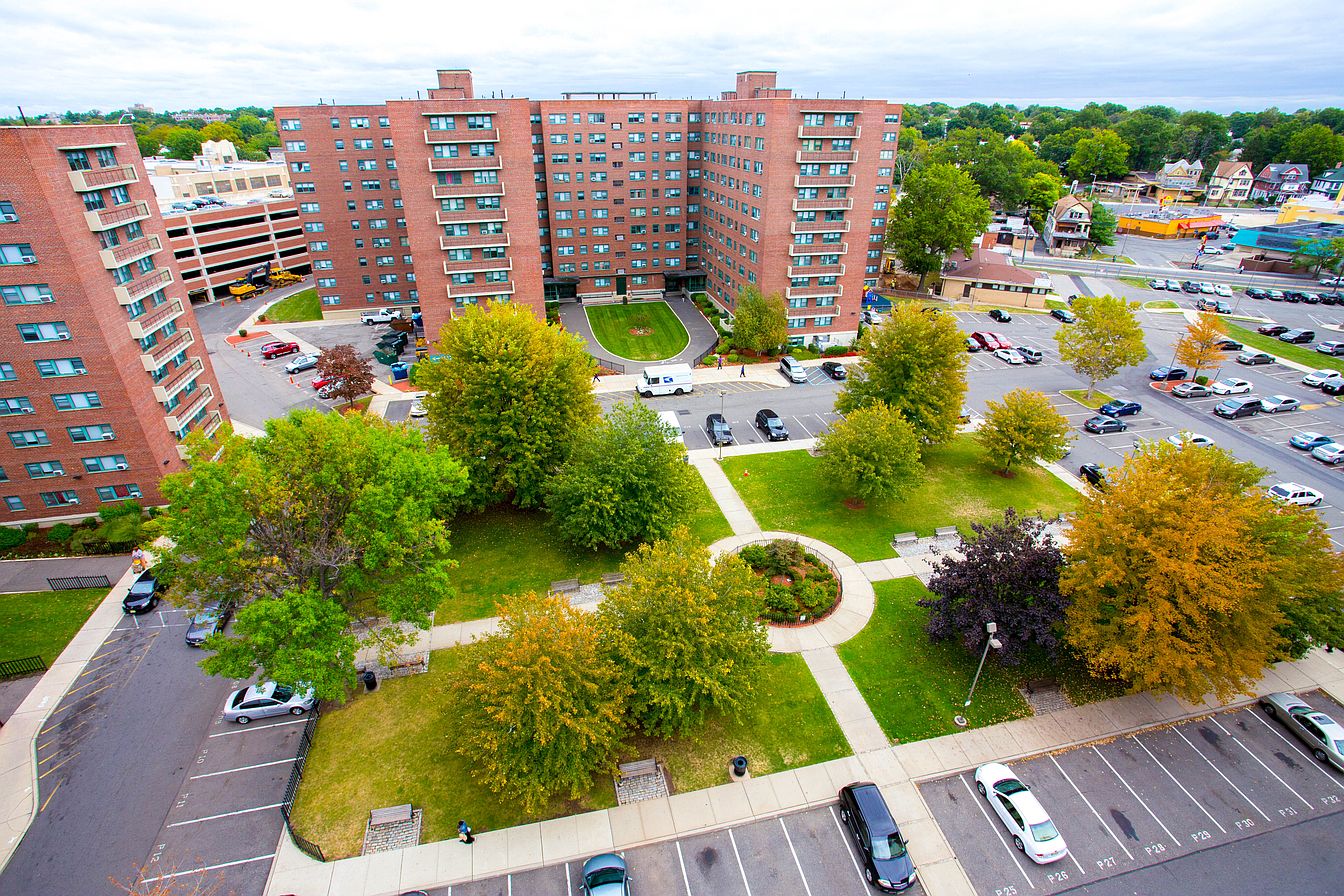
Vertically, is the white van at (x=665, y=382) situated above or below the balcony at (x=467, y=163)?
below

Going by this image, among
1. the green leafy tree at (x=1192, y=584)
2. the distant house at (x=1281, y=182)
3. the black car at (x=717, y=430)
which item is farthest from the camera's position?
the distant house at (x=1281, y=182)

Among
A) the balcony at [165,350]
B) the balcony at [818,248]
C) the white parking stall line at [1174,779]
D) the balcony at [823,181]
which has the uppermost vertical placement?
the balcony at [823,181]

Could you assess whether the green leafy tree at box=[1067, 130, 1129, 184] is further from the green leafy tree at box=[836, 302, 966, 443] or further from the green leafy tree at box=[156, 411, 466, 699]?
the green leafy tree at box=[156, 411, 466, 699]

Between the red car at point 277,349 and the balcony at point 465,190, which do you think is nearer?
the balcony at point 465,190

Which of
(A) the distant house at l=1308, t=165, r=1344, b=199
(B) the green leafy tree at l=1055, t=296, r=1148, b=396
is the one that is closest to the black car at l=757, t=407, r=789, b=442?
(B) the green leafy tree at l=1055, t=296, r=1148, b=396

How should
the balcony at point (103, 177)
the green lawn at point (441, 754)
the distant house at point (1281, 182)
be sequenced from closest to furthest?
the green lawn at point (441, 754) → the balcony at point (103, 177) → the distant house at point (1281, 182)

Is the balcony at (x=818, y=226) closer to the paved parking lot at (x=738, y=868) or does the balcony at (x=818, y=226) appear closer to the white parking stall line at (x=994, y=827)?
the white parking stall line at (x=994, y=827)

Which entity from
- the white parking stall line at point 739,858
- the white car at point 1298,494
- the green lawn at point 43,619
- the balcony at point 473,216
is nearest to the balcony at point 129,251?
the green lawn at point 43,619
